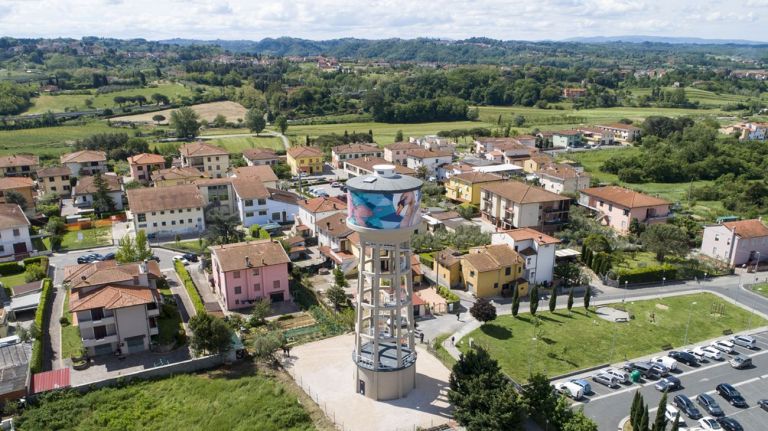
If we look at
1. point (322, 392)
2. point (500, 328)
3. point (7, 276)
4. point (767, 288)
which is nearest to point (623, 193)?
point (767, 288)

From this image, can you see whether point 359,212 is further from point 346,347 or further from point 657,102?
point 657,102

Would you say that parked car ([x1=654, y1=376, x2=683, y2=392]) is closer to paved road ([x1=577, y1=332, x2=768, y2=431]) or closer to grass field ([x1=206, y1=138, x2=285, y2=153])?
→ paved road ([x1=577, y1=332, x2=768, y2=431])

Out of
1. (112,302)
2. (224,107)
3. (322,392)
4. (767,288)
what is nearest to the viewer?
(322,392)

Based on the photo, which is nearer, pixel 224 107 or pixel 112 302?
pixel 112 302

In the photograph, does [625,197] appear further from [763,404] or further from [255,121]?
[255,121]

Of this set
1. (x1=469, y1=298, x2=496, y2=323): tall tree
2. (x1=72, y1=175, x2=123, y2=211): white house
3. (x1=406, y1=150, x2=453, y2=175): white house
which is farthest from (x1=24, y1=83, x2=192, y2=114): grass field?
(x1=469, y1=298, x2=496, y2=323): tall tree

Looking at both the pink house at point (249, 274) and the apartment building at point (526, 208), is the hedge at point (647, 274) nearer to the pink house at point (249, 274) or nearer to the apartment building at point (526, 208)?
the apartment building at point (526, 208)

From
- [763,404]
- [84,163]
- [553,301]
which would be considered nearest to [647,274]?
[553,301]
